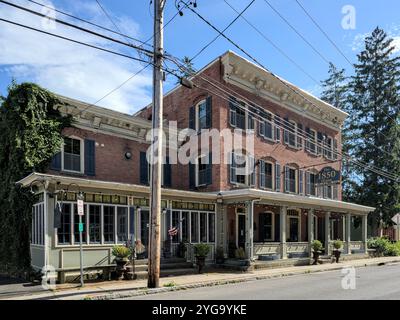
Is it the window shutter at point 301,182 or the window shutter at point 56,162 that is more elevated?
the window shutter at point 56,162

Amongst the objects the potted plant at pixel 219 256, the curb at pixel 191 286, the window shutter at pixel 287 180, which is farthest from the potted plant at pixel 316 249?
the potted plant at pixel 219 256

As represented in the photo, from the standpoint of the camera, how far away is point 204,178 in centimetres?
2355

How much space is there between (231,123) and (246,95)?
7.17 feet

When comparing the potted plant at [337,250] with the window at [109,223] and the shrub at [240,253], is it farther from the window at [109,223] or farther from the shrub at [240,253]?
the window at [109,223]

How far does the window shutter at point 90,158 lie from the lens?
65.2 feet

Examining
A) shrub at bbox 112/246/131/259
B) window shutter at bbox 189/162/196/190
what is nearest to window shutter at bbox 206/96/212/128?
window shutter at bbox 189/162/196/190

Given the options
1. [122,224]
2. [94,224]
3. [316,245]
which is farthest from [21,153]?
[316,245]

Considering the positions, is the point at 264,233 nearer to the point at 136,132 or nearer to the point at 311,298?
the point at 136,132

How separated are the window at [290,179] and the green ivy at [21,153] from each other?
14712mm

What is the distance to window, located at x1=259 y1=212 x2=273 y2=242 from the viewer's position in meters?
25.4

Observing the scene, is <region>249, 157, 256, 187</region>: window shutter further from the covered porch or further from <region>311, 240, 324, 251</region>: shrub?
<region>311, 240, 324, 251</region>: shrub

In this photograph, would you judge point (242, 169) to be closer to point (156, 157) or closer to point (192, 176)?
point (192, 176)

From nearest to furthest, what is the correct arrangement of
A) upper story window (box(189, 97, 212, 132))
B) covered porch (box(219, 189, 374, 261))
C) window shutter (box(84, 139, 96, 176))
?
window shutter (box(84, 139, 96, 176)) → covered porch (box(219, 189, 374, 261)) → upper story window (box(189, 97, 212, 132))

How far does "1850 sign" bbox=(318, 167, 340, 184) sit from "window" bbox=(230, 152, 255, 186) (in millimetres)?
5757
